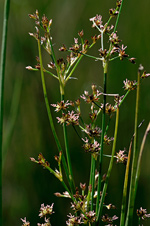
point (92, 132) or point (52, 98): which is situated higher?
point (52, 98)

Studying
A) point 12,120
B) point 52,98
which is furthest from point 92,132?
point 52,98

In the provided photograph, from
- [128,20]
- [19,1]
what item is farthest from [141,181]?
[19,1]

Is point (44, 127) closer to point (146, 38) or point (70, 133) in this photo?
point (70, 133)

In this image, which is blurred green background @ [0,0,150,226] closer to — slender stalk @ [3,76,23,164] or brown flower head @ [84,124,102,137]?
slender stalk @ [3,76,23,164]

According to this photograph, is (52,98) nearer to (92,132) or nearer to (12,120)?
(12,120)

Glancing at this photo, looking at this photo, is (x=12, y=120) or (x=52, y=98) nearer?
(x=12, y=120)

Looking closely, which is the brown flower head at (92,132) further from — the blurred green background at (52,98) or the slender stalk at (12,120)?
the blurred green background at (52,98)

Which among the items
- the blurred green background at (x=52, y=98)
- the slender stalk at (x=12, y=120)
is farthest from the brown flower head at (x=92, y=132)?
the blurred green background at (x=52, y=98)

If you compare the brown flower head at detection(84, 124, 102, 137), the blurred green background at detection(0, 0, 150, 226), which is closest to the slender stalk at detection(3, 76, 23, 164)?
the blurred green background at detection(0, 0, 150, 226)
